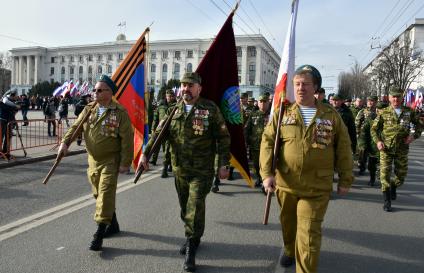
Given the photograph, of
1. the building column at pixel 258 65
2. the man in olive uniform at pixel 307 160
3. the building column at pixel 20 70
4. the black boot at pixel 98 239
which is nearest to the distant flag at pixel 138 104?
the black boot at pixel 98 239

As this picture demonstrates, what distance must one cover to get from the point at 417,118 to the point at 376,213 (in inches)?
74.8

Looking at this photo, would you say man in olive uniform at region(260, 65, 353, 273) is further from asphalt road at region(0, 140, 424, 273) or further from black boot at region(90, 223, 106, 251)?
black boot at region(90, 223, 106, 251)

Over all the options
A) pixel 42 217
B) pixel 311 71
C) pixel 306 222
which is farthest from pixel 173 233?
pixel 311 71

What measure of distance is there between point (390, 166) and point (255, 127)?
2.87m

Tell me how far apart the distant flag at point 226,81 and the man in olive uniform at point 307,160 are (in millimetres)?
1445

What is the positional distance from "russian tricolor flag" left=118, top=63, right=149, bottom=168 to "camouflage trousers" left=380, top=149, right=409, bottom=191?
408 cm

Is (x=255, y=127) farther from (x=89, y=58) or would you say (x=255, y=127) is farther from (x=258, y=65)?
(x=89, y=58)

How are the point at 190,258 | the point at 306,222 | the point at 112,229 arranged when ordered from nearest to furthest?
the point at 306,222, the point at 190,258, the point at 112,229

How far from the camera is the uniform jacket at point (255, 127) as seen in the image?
8.49 meters

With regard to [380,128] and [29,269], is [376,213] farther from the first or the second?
[29,269]

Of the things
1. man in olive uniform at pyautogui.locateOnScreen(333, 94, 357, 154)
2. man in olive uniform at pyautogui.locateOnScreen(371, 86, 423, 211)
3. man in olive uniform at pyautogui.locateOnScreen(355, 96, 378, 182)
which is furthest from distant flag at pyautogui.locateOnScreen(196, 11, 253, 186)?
man in olive uniform at pyautogui.locateOnScreen(355, 96, 378, 182)

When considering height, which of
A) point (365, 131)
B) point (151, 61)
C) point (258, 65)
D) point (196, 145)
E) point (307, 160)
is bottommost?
point (307, 160)

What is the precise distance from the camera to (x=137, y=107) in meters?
6.79

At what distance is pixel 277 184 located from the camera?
3904 mm
